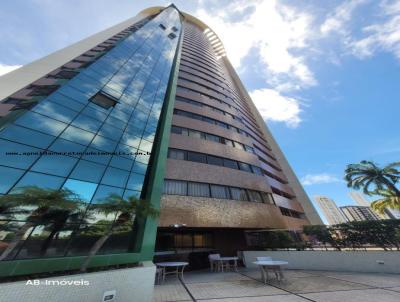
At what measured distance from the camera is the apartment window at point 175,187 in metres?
14.0

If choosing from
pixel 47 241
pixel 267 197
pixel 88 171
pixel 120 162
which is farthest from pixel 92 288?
pixel 267 197

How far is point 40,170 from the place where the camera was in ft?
25.0

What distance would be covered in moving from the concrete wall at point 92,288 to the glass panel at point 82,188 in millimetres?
3804

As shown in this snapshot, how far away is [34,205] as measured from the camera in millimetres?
6598

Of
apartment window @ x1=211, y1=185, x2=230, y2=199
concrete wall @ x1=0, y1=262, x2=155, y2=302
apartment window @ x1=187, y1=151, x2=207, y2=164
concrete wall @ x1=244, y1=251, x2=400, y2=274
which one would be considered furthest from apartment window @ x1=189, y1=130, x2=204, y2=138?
concrete wall @ x1=0, y1=262, x2=155, y2=302

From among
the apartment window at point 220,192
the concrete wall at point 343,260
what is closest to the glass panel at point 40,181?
the apartment window at point 220,192

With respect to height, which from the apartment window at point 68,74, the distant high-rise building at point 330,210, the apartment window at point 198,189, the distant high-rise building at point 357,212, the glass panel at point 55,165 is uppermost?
the distant high-rise building at point 330,210

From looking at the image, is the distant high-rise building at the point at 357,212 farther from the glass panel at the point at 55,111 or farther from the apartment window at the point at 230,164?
the glass panel at the point at 55,111

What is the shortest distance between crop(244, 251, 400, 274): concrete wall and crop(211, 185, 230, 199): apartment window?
17.7ft

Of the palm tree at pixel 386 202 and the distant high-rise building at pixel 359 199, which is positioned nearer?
the palm tree at pixel 386 202

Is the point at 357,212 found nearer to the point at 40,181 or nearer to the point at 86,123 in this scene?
the point at 86,123

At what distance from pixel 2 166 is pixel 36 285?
16.4 ft

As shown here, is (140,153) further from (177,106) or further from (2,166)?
(177,106)

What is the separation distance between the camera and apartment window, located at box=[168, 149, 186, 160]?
16564 mm
